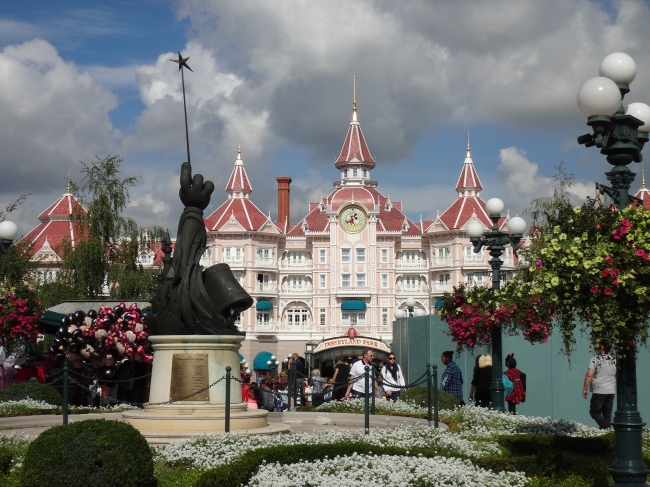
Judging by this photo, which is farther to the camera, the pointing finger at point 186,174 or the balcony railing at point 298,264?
the balcony railing at point 298,264

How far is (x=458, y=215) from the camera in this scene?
82875mm

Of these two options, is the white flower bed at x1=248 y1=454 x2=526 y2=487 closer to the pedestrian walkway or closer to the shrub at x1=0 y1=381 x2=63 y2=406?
the pedestrian walkway

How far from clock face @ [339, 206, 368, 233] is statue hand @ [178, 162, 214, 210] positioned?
216 feet

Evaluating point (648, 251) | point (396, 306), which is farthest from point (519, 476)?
point (396, 306)

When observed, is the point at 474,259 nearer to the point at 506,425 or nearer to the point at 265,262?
the point at 265,262

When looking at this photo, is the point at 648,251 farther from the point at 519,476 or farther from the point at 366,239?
the point at 366,239

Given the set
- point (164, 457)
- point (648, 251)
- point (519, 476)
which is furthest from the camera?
point (164, 457)

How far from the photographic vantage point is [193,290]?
52.2 feet

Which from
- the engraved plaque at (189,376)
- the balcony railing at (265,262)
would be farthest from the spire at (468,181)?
the engraved plaque at (189,376)

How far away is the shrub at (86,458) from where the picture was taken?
9.23 m

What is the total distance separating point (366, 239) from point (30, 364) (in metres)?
57.5

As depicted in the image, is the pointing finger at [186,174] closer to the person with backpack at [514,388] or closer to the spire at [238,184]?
the person with backpack at [514,388]

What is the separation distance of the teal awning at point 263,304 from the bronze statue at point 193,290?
6503 centimetres

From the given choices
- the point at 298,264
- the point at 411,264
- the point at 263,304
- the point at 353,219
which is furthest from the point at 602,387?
the point at 298,264
